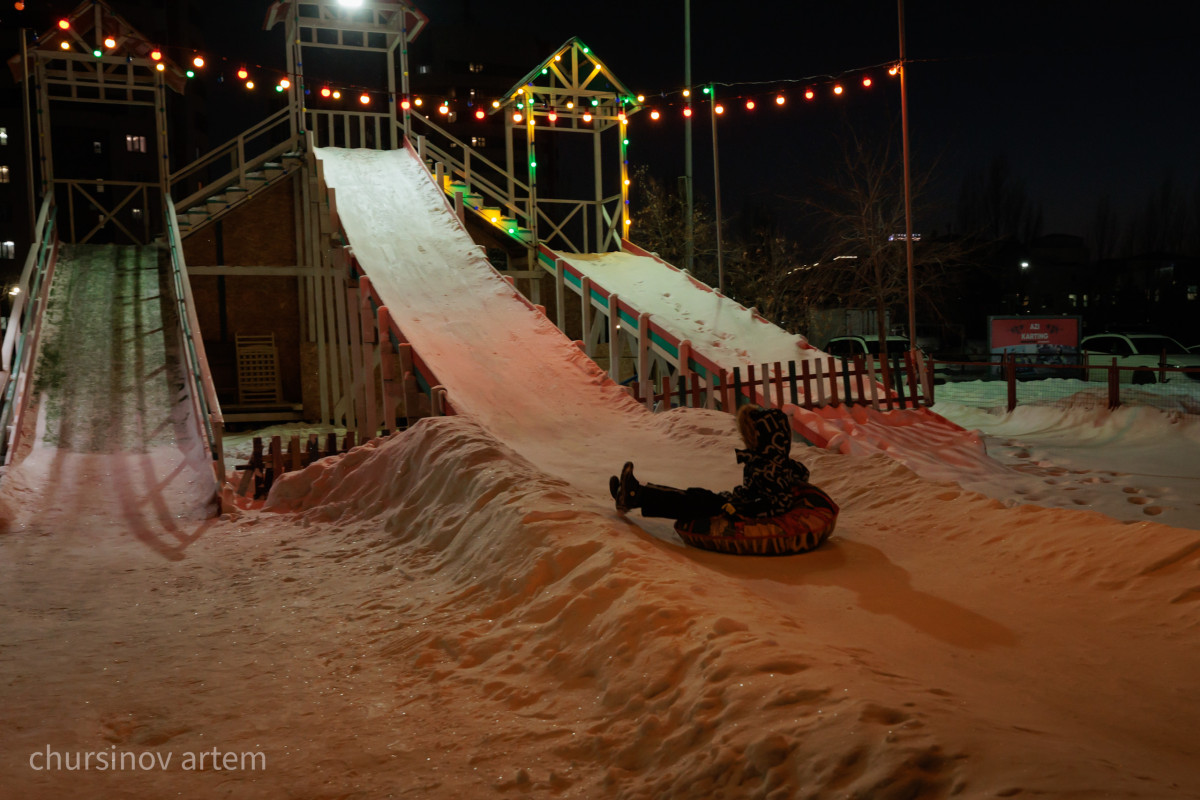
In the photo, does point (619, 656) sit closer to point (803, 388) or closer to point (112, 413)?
point (803, 388)

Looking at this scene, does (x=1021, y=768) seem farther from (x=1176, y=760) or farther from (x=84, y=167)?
(x=84, y=167)

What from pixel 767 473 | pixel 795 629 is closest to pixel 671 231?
pixel 767 473

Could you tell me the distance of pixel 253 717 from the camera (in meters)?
4.34

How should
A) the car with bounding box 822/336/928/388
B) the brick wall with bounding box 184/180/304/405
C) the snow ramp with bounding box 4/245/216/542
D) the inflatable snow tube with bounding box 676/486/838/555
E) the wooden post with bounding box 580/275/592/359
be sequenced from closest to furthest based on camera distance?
the inflatable snow tube with bounding box 676/486/838/555 → the snow ramp with bounding box 4/245/216/542 → the wooden post with bounding box 580/275/592/359 → the brick wall with bounding box 184/180/304/405 → the car with bounding box 822/336/928/388

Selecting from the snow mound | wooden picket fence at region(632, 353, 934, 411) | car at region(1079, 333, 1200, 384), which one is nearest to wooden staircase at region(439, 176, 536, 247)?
wooden picket fence at region(632, 353, 934, 411)

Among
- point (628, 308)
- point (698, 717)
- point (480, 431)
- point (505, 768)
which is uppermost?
point (628, 308)

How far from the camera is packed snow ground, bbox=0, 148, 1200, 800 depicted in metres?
3.33

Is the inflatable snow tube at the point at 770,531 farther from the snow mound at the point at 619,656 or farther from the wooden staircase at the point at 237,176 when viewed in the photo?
the wooden staircase at the point at 237,176

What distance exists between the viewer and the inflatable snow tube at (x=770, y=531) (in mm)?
6473

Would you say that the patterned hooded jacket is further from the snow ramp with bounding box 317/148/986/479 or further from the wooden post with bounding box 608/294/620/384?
the wooden post with bounding box 608/294/620/384

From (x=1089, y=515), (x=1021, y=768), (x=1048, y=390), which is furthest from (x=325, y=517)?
(x=1048, y=390)

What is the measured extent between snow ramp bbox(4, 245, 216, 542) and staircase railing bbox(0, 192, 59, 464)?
177 millimetres

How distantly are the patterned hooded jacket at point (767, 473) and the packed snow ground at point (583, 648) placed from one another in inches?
16.1

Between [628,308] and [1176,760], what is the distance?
43.6 feet
